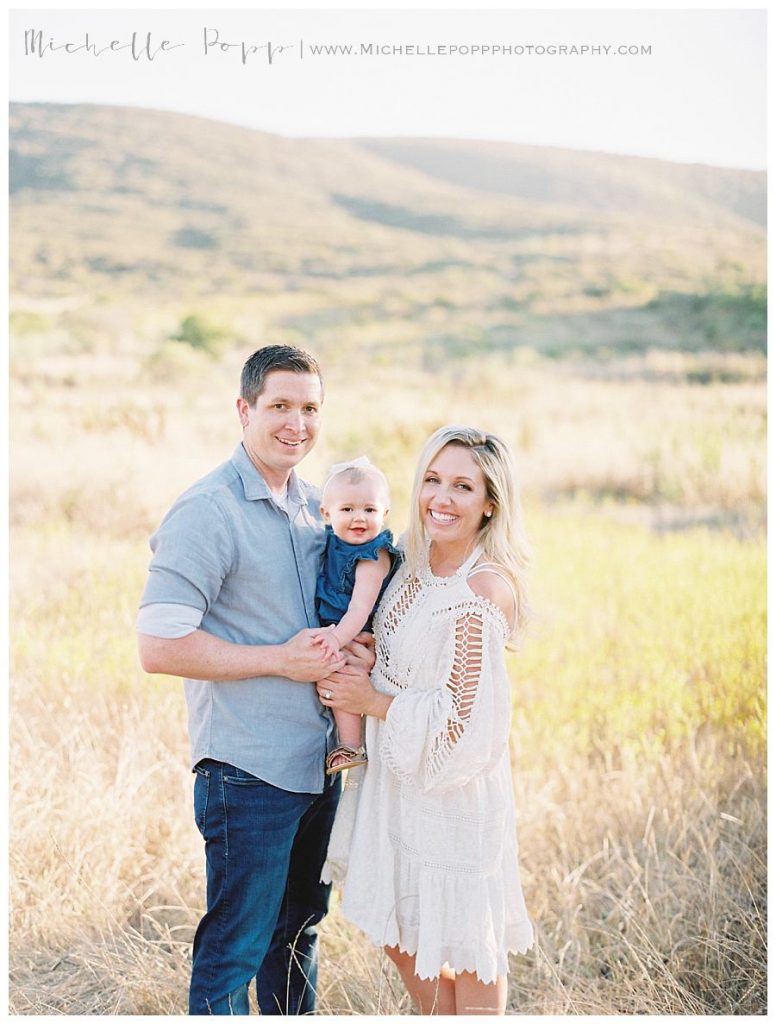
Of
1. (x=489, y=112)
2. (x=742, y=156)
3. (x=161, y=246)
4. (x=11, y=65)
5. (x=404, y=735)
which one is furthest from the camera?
(x=161, y=246)

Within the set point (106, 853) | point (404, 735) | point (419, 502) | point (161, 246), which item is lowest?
point (106, 853)

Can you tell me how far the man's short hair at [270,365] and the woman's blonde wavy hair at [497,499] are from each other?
1.24 feet

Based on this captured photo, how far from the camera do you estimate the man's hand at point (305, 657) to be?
2.55 metres

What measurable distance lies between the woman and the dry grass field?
29 centimetres

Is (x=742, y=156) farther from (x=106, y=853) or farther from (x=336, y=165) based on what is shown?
(x=336, y=165)

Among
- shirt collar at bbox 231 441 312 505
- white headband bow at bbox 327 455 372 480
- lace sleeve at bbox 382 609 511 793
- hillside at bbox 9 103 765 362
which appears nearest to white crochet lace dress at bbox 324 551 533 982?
lace sleeve at bbox 382 609 511 793

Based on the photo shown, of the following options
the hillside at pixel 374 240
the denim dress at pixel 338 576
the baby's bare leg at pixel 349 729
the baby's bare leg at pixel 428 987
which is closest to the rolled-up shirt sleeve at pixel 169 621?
the denim dress at pixel 338 576

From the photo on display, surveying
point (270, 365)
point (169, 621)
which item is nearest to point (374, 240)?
point (270, 365)

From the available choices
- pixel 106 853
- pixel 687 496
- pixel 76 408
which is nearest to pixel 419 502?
pixel 106 853

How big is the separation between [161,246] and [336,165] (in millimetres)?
16342

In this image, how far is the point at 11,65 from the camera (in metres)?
3.69

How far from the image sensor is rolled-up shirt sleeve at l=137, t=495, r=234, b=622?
8.04ft

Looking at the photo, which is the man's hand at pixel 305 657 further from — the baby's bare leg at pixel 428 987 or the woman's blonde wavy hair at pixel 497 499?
the baby's bare leg at pixel 428 987
